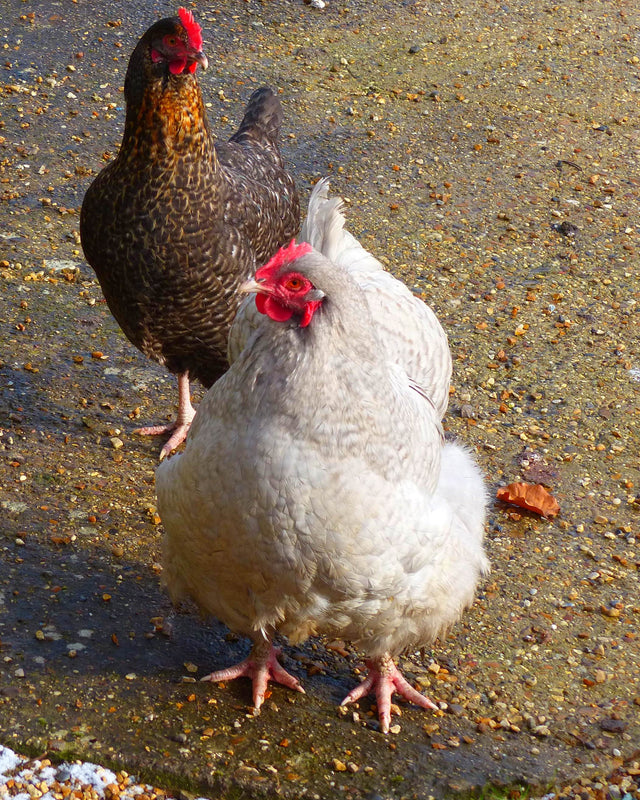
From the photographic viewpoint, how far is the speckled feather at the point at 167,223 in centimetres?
405

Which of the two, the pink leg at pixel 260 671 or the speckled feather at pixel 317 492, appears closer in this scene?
the speckled feather at pixel 317 492

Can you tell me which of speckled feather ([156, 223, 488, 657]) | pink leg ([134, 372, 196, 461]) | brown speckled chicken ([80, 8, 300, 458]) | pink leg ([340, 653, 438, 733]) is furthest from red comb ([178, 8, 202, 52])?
pink leg ([340, 653, 438, 733])

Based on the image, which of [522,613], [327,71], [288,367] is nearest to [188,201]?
[288,367]

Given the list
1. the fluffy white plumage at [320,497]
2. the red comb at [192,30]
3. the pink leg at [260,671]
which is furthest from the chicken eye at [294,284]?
the red comb at [192,30]

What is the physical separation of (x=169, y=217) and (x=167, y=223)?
0.03 meters

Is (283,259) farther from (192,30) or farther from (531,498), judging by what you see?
(531,498)

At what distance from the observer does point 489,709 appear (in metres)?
3.50

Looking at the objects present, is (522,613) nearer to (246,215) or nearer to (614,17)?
(246,215)

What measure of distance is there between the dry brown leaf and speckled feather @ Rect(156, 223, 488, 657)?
4.51 ft

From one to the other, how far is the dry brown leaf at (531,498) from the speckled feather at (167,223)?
58.8 inches

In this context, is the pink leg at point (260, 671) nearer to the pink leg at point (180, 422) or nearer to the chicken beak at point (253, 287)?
the chicken beak at point (253, 287)

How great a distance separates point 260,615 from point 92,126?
5092mm

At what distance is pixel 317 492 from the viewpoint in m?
2.71

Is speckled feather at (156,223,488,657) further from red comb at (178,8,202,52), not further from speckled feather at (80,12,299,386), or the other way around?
red comb at (178,8,202,52)
